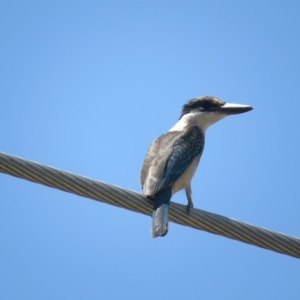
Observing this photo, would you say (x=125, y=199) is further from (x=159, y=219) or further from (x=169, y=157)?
(x=169, y=157)

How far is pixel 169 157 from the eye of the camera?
649cm

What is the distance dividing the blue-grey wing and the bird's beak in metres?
0.37

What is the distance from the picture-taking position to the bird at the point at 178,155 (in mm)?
5848

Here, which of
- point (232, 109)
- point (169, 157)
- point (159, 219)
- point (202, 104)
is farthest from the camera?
point (202, 104)

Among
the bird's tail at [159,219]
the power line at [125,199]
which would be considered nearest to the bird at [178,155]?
the bird's tail at [159,219]

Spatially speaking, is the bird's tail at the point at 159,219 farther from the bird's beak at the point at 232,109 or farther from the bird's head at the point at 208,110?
the bird's beak at the point at 232,109

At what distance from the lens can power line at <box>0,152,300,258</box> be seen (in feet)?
15.2

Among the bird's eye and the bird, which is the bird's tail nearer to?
the bird

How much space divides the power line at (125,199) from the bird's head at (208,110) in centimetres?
227

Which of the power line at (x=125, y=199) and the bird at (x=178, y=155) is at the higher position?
the bird at (x=178, y=155)

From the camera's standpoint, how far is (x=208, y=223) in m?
5.14

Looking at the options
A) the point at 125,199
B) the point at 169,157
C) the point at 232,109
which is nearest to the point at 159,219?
the point at 125,199

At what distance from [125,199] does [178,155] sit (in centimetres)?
170

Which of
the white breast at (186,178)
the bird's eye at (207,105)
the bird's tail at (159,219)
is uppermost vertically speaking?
the bird's eye at (207,105)
